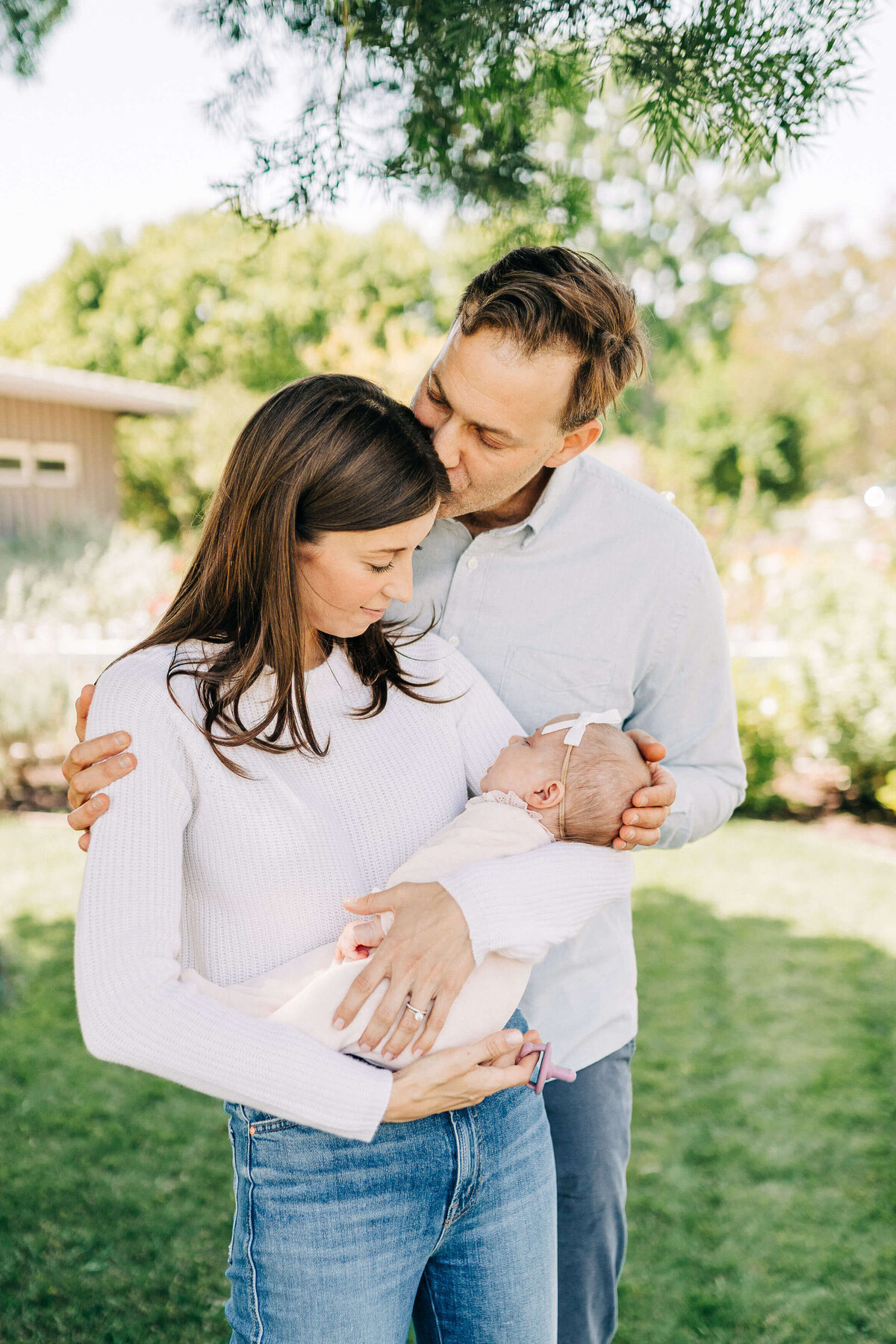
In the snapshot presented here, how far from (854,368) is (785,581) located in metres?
23.0

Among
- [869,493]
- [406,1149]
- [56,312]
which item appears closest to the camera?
[406,1149]

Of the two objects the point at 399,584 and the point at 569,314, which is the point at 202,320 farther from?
the point at 399,584

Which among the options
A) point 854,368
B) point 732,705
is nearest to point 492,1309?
point 732,705

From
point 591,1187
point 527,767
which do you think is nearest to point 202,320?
point 527,767

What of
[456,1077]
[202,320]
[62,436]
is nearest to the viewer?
[456,1077]

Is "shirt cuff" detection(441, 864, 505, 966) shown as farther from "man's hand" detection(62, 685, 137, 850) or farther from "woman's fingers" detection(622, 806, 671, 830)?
"man's hand" detection(62, 685, 137, 850)

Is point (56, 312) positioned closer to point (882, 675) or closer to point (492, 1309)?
point (882, 675)

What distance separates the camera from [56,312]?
3105cm

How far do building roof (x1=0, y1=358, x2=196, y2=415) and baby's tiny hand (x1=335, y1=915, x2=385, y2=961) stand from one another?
16450 millimetres

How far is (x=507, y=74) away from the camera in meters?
1.88

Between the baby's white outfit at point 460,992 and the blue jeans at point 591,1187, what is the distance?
0.57m

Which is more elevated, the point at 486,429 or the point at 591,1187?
the point at 486,429

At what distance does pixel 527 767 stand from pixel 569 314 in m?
0.86

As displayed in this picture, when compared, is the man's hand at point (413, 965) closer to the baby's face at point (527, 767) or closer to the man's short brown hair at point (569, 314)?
the baby's face at point (527, 767)
